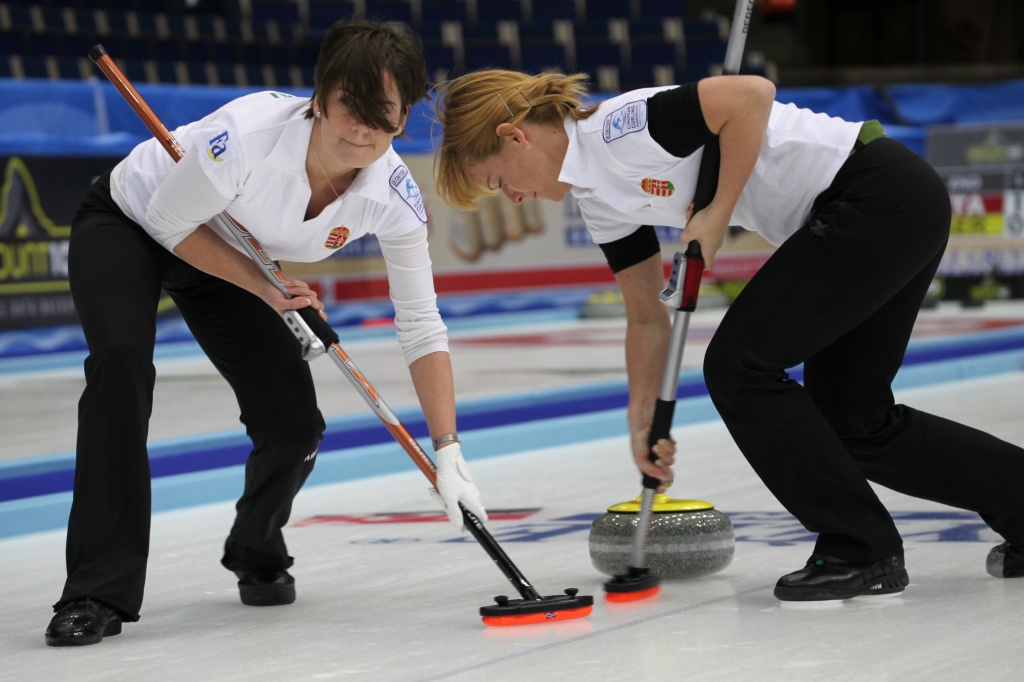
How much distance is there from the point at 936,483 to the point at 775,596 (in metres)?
0.36

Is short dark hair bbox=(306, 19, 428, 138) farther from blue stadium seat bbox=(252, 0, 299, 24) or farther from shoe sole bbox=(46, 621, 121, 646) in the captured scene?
blue stadium seat bbox=(252, 0, 299, 24)

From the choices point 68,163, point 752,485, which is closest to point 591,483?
point 752,485

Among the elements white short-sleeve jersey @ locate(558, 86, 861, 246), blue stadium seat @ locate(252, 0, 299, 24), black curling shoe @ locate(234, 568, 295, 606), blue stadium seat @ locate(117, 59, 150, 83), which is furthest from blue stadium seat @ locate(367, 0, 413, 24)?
white short-sleeve jersey @ locate(558, 86, 861, 246)

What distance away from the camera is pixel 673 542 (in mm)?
2434

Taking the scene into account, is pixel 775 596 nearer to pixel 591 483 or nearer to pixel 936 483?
pixel 936 483

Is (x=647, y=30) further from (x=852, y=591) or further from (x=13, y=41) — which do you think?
(x=852, y=591)

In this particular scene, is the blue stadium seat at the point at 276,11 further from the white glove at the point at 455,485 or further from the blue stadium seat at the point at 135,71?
the white glove at the point at 455,485

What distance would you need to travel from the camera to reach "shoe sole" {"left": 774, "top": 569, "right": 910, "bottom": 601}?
7.22 ft

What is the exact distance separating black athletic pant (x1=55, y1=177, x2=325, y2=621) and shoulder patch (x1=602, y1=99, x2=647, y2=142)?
0.75 meters

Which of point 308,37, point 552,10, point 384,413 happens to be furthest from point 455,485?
point 552,10

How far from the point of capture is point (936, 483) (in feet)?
7.60

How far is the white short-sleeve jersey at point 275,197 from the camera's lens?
7.13 feet

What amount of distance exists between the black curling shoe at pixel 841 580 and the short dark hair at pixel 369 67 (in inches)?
39.8

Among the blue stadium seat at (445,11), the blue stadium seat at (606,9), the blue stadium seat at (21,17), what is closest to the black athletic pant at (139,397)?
the blue stadium seat at (21,17)
